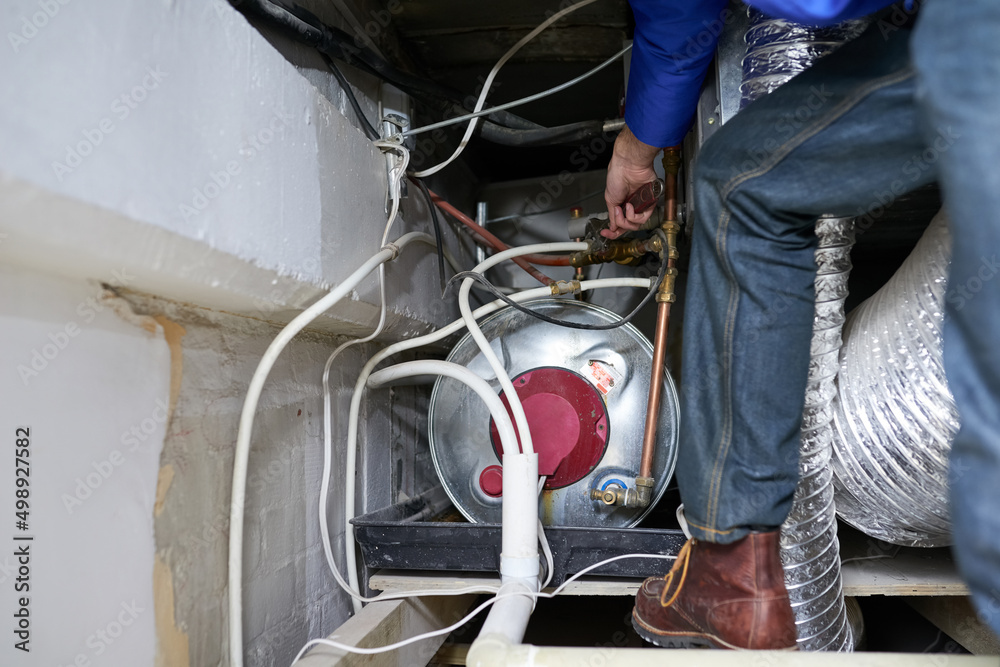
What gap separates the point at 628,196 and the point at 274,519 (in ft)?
2.55

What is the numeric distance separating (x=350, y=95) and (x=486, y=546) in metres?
0.78

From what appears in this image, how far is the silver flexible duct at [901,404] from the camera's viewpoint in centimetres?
69

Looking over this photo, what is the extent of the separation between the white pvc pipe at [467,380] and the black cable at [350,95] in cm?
42

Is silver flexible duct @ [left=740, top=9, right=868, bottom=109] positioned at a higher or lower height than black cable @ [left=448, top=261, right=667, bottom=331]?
higher

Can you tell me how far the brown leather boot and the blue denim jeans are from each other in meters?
0.03

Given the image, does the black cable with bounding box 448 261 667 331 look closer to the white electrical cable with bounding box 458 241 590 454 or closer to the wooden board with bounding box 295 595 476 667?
the white electrical cable with bounding box 458 241 590 454

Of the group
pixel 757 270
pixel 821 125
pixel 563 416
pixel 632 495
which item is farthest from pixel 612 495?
pixel 821 125

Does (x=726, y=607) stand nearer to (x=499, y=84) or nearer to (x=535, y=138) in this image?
(x=535, y=138)

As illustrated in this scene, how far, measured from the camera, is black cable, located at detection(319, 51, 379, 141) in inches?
39.8

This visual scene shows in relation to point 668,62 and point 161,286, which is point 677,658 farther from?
point 668,62

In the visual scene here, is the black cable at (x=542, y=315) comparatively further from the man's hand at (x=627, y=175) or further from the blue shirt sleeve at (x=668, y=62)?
the blue shirt sleeve at (x=668, y=62)

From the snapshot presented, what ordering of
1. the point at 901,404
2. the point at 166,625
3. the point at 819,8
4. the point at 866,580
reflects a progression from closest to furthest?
the point at 819,8 < the point at 166,625 < the point at 901,404 < the point at 866,580

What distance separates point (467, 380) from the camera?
97 centimetres

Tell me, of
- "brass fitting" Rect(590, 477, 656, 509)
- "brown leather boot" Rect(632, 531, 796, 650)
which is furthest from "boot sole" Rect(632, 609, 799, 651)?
"brass fitting" Rect(590, 477, 656, 509)
